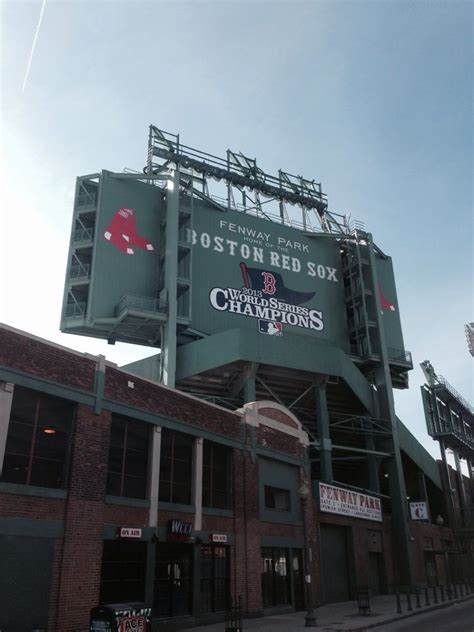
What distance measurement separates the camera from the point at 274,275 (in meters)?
47.2

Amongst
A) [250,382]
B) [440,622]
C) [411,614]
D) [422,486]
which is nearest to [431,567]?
[422,486]

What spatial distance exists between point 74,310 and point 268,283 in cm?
1575

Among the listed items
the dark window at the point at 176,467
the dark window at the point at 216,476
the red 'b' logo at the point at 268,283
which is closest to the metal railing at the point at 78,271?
the red 'b' logo at the point at 268,283

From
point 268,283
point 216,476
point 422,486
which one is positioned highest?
point 268,283

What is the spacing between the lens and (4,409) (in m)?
17.4

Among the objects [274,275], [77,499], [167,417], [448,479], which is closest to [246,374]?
[274,275]

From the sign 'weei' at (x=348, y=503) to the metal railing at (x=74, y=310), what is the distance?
20.6 metres

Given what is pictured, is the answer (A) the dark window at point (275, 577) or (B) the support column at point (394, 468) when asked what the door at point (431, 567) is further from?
(A) the dark window at point (275, 577)

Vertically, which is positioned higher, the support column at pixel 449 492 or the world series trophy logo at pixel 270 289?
the world series trophy logo at pixel 270 289

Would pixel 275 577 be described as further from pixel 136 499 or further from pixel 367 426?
pixel 367 426

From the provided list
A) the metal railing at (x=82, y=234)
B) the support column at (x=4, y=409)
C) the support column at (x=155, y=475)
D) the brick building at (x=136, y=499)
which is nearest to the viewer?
the support column at (x=4, y=409)

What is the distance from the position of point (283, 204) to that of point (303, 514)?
33.6 meters

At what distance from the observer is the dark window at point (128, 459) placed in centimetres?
2080

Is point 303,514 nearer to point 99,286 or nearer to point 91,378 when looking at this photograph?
point 91,378
